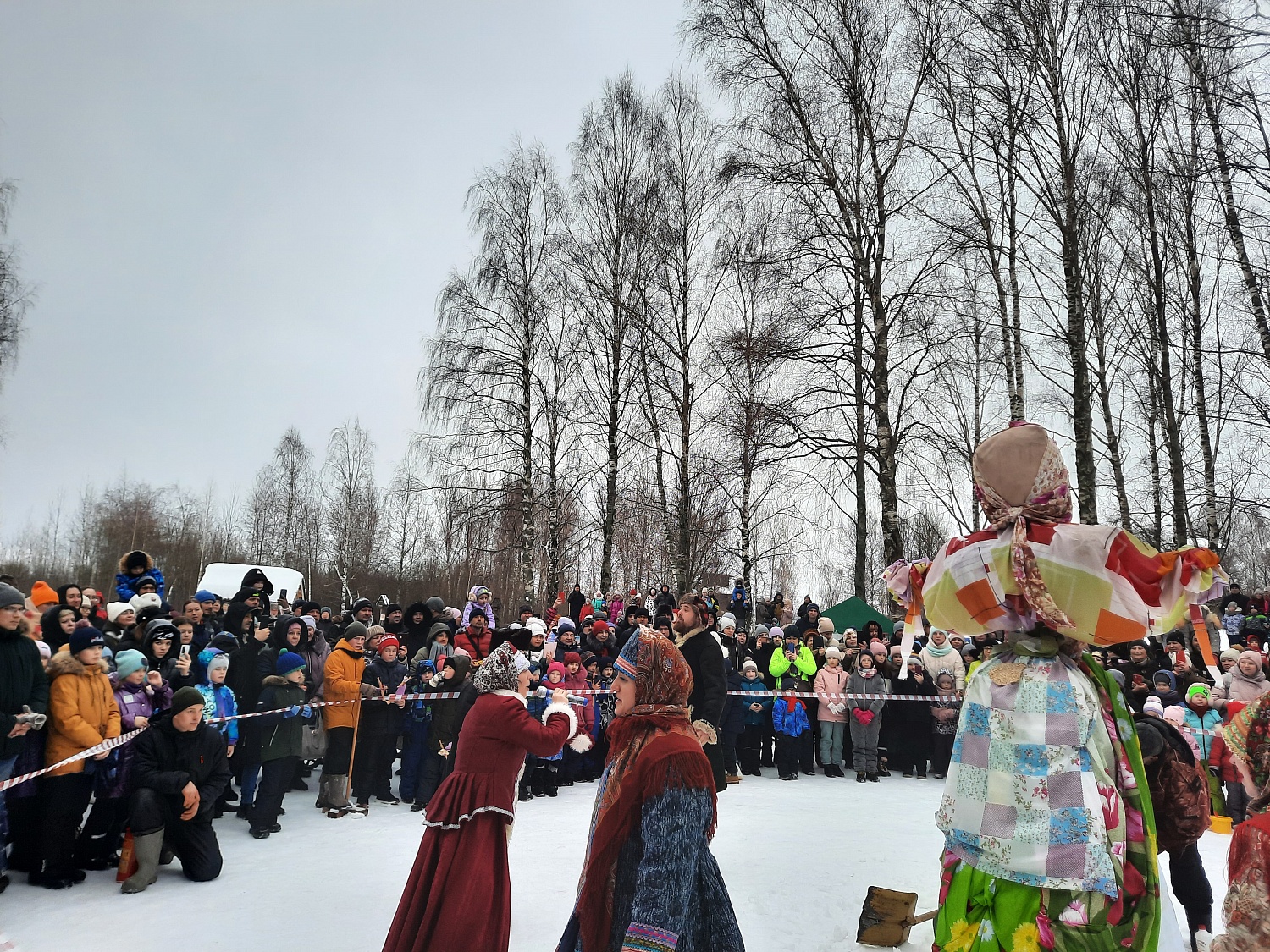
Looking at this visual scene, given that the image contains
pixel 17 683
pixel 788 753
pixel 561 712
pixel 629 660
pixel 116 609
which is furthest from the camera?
pixel 788 753

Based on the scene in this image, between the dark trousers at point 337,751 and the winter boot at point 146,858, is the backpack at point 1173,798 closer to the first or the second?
the winter boot at point 146,858

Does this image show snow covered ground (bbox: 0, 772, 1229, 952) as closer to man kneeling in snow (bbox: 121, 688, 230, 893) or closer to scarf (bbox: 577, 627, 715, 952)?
man kneeling in snow (bbox: 121, 688, 230, 893)

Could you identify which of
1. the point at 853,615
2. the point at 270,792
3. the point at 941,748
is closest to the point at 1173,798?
the point at 270,792

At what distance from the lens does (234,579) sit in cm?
2173

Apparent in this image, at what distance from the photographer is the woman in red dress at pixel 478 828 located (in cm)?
383

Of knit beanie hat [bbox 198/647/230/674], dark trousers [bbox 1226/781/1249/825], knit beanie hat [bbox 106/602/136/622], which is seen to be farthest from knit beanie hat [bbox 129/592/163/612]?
dark trousers [bbox 1226/781/1249/825]

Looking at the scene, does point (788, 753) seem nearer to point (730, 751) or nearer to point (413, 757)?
point (730, 751)

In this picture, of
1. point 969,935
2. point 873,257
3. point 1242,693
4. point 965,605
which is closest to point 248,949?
point 969,935

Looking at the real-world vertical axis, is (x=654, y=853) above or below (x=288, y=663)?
below

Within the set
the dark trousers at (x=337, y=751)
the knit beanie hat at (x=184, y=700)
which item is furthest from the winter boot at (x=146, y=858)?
the dark trousers at (x=337, y=751)

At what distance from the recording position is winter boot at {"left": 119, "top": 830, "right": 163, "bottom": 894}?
5.99 meters

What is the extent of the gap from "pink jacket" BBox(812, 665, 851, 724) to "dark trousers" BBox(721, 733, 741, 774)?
1.32 meters

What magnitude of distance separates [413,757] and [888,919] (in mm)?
5872

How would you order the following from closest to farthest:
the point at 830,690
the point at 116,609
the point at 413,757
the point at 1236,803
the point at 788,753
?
the point at 1236,803
the point at 413,757
the point at 116,609
the point at 788,753
the point at 830,690
